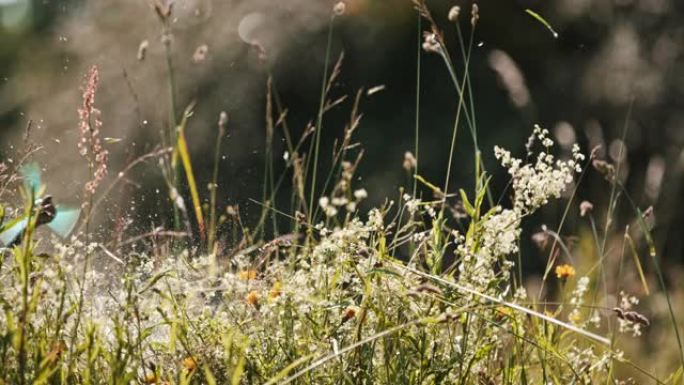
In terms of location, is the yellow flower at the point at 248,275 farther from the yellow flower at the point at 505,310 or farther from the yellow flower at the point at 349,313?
the yellow flower at the point at 505,310

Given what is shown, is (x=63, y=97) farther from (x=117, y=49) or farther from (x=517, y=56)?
(x=517, y=56)

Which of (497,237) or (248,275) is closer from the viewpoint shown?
(497,237)

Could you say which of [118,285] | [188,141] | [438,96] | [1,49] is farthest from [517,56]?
[1,49]

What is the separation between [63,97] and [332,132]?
8.24 feet

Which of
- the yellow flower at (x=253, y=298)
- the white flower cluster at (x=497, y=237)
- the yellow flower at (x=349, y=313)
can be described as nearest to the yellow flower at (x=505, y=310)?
the white flower cluster at (x=497, y=237)

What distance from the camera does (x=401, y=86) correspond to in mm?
5176

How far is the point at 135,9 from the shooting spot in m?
6.69

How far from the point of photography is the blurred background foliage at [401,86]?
4.67 metres

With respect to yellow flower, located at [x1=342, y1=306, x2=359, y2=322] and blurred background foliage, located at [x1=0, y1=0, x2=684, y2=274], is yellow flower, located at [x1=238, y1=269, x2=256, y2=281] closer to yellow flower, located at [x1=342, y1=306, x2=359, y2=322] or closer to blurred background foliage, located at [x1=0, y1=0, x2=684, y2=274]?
yellow flower, located at [x1=342, y1=306, x2=359, y2=322]

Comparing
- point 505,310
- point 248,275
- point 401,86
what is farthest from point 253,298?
point 401,86

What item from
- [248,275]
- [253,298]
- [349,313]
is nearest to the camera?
[349,313]

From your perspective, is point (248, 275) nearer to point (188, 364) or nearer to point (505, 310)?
point (188, 364)

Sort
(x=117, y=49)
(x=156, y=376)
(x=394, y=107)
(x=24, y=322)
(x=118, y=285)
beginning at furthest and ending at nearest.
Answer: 1. (x=117, y=49)
2. (x=394, y=107)
3. (x=118, y=285)
4. (x=156, y=376)
5. (x=24, y=322)

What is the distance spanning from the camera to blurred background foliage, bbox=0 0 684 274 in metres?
4.67
